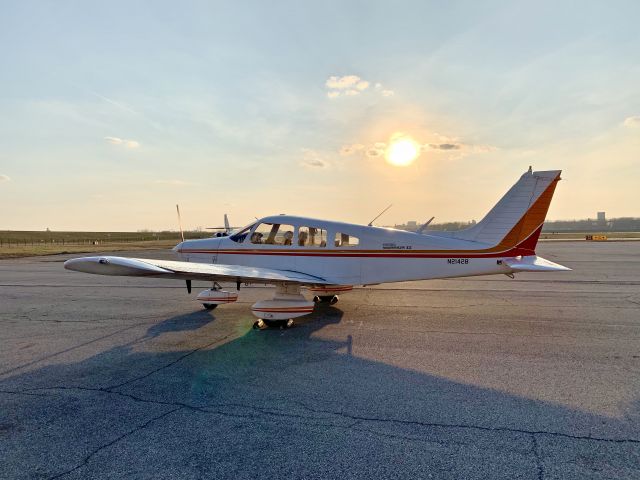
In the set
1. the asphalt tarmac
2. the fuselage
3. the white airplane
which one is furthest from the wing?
the asphalt tarmac

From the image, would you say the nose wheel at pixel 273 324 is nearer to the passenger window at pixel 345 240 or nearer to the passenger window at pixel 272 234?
the passenger window at pixel 272 234

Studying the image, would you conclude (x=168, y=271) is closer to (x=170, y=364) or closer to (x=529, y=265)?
(x=170, y=364)

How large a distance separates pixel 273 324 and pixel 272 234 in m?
2.41

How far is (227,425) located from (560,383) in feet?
14.6

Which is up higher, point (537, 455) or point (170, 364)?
point (170, 364)

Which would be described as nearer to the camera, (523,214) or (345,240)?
(523,214)

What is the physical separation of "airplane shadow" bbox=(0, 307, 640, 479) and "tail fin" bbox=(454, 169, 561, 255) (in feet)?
16.3

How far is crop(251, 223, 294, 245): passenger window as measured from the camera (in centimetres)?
997

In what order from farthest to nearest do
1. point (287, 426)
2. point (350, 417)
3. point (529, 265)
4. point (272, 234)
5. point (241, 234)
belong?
point (241, 234) < point (272, 234) < point (529, 265) < point (350, 417) < point (287, 426)

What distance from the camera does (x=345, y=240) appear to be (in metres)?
9.74

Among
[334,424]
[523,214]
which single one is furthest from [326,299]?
[334,424]

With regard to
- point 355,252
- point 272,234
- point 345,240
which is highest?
point 272,234

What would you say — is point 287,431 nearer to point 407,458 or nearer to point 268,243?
point 407,458

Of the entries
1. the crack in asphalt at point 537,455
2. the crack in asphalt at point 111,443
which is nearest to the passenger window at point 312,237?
the crack in asphalt at point 111,443
